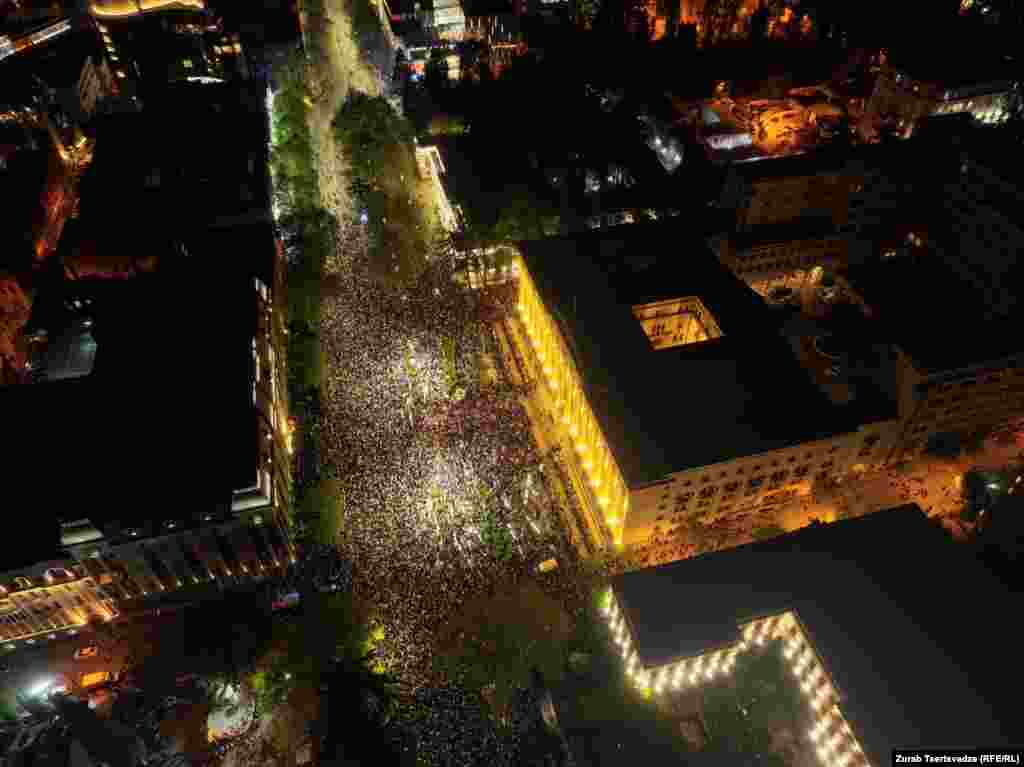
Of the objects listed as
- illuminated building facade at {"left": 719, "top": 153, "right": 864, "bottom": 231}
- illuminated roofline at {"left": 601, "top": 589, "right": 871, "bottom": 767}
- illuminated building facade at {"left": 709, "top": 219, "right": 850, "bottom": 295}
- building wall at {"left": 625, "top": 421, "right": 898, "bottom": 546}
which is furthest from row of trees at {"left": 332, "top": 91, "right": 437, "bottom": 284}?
illuminated roofline at {"left": 601, "top": 589, "right": 871, "bottom": 767}

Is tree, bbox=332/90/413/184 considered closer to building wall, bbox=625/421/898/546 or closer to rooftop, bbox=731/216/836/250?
rooftop, bbox=731/216/836/250

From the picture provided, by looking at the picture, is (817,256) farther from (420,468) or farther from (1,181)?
(1,181)

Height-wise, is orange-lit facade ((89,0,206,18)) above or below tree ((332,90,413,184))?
above

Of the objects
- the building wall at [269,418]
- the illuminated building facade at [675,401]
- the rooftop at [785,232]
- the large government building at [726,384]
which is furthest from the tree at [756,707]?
the rooftop at [785,232]

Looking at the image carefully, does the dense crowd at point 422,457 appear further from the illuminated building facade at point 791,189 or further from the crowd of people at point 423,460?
the illuminated building facade at point 791,189

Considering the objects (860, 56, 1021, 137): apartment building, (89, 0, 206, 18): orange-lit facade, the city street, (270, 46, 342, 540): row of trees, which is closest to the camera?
the city street

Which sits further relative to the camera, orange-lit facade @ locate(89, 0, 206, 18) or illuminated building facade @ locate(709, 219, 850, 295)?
orange-lit facade @ locate(89, 0, 206, 18)

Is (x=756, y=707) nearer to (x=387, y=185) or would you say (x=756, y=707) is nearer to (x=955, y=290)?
(x=955, y=290)

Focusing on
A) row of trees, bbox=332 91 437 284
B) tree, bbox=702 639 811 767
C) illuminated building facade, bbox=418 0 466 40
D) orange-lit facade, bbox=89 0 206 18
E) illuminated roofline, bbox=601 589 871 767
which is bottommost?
tree, bbox=702 639 811 767
